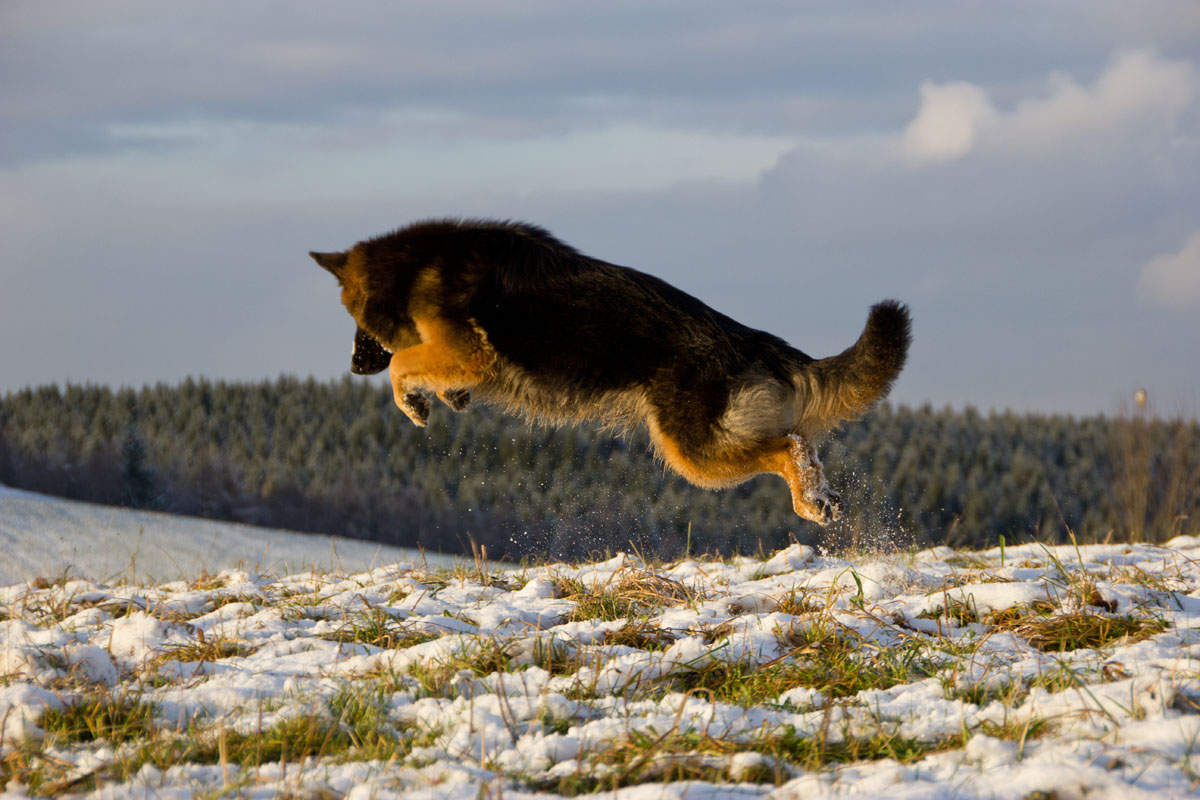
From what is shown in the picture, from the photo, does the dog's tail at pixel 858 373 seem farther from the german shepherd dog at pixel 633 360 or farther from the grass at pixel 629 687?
the grass at pixel 629 687

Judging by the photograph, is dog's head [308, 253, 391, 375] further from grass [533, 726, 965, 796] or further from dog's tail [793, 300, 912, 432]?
grass [533, 726, 965, 796]

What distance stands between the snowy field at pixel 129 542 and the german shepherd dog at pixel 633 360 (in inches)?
212

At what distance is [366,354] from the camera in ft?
19.8

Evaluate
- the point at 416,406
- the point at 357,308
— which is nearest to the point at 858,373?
the point at 416,406

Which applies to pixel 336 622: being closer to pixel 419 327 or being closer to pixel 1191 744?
pixel 419 327

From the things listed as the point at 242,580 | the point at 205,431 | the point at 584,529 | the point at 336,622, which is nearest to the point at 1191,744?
the point at 336,622

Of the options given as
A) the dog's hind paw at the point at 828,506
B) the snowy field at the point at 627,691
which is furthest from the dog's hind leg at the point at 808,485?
the snowy field at the point at 627,691

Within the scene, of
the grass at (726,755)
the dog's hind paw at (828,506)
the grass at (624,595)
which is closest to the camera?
the grass at (726,755)

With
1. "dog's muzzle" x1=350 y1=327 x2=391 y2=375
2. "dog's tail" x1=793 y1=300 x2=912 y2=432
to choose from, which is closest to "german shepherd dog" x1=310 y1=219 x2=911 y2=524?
"dog's tail" x1=793 y1=300 x2=912 y2=432

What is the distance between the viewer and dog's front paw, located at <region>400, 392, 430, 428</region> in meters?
5.57

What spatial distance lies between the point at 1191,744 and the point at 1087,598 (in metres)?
1.50

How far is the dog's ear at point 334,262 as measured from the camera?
5898 millimetres

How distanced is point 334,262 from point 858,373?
3161mm

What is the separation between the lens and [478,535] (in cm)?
1480
